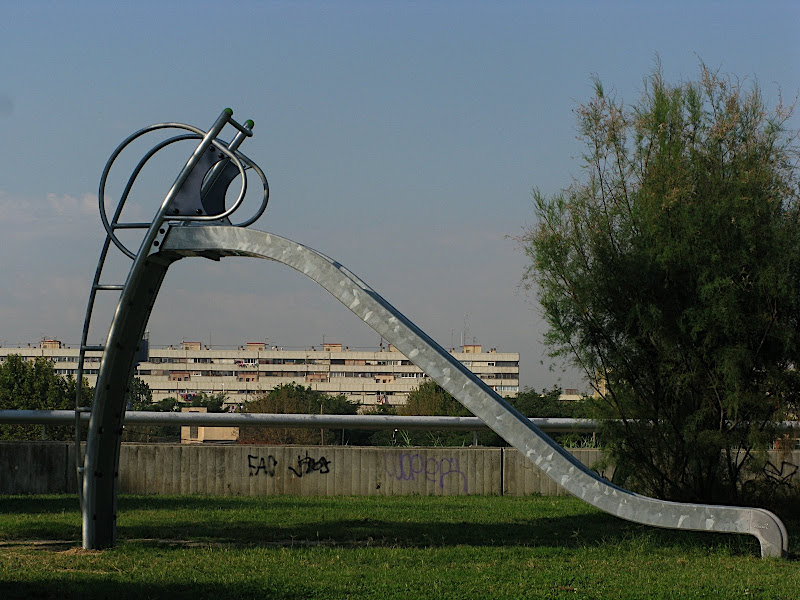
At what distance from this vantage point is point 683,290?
11.2 m

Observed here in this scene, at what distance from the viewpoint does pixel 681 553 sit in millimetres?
9828

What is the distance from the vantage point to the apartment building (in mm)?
178625

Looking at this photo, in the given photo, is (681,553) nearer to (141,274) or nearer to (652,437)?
(652,437)

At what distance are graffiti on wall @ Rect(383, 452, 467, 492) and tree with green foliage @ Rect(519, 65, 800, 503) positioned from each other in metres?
4.09

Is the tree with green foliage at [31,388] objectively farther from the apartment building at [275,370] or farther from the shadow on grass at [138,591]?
the apartment building at [275,370]

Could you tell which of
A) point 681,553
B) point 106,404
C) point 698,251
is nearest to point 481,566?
point 681,553

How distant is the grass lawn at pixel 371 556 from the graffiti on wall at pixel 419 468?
2.10 meters

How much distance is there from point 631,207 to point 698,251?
141 centimetres

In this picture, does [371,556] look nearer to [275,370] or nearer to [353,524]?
[353,524]

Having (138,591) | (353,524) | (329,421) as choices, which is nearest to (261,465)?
(329,421)

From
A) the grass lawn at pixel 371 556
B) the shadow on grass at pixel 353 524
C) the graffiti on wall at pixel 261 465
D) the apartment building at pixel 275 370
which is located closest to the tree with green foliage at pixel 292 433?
the graffiti on wall at pixel 261 465

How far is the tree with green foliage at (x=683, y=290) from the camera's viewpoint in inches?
430

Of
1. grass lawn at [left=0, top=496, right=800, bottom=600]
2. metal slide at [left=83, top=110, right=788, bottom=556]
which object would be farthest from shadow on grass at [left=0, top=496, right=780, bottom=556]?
metal slide at [left=83, top=110, right=788, bottom=556]

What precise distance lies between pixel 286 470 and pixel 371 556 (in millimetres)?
6820
